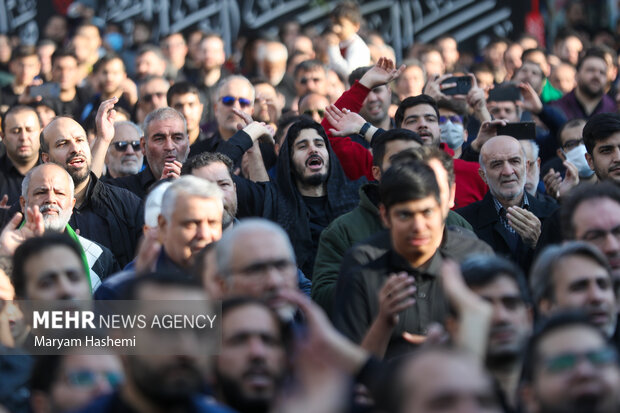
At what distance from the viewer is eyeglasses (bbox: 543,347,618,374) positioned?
4039 millimetres

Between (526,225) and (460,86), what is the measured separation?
2.59m

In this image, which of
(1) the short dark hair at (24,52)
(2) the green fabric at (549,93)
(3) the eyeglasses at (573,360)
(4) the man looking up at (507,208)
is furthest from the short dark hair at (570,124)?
(1) the short dark hair at (24,52)

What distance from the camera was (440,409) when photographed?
3.67m

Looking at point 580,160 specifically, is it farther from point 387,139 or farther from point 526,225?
point 387,139

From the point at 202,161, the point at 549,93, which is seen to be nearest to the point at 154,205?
the point at 202,161

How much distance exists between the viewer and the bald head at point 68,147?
26.4 ft

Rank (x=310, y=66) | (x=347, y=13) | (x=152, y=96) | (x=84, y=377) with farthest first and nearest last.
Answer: (x=347, y=13) < (x=310, y=66) < (x=152, y=96) < (x=84, y=377)

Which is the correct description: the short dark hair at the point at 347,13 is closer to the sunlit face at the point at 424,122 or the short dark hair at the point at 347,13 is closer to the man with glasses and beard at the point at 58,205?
the sunlit face at the point at 424,122

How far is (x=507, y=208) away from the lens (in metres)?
7.60

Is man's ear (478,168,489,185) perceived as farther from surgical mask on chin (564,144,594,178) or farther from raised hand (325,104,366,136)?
surgical mask on chin (564,144,594,178)

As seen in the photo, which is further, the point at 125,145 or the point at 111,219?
the point at 125,145

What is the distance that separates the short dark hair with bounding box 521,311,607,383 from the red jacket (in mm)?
4072

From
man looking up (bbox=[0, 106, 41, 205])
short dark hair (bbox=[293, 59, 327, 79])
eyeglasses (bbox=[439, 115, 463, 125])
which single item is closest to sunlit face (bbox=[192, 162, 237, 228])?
eyeglasses (bbox=[439, 115, 463, 125])

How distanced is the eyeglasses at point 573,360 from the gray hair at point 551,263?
973 mm
